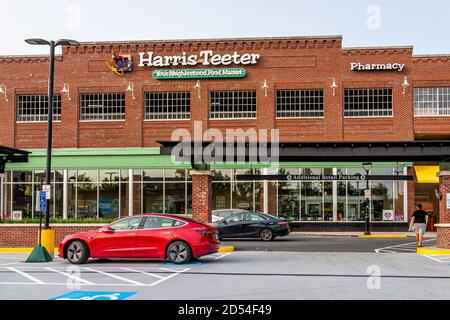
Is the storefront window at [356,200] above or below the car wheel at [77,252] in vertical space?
above

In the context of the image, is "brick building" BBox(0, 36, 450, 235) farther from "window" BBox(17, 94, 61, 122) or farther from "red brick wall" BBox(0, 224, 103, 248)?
"red brick wall" BBox(0, 224, 103, 248)

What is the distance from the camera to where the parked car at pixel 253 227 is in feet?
93.0

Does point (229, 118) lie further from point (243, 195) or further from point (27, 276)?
point (27, 276)

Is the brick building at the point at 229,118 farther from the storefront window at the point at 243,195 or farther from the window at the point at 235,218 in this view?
the window at the point at 235,218

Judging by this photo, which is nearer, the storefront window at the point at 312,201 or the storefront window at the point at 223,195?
the storefront window at the point at 312,201

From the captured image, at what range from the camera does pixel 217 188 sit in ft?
128

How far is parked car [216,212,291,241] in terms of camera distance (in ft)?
93.0

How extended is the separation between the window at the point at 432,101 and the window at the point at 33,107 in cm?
2306

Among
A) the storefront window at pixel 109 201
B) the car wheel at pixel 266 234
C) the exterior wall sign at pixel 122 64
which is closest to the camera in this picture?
the car wheel at pixel 266 234

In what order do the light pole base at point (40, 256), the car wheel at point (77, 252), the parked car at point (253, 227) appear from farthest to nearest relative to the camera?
the parked car at point (253, 227) → the light pole base at point (40, 256) → the car wheel at point (77, 252)

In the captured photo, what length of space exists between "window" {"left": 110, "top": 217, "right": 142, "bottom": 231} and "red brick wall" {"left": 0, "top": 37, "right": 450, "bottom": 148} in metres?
22.4

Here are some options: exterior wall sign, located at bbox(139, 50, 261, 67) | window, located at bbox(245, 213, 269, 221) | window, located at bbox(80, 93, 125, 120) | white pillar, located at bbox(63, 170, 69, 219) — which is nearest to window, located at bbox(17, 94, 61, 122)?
window, located at bbox(80, 93, 125, 120)

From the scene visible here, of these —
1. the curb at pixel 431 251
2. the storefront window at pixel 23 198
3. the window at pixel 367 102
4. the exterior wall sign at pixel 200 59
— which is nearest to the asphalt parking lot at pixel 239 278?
the curb at pixel 431 251

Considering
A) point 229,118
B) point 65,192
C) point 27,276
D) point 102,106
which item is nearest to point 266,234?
point 229,118
